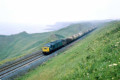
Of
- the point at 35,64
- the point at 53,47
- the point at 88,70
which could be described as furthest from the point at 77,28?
the point at 88,70

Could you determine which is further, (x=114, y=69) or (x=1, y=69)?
(x=1, y=69)

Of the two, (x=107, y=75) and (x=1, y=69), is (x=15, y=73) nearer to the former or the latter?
(x=1, y=69)

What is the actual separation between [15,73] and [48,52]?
10.9 meters

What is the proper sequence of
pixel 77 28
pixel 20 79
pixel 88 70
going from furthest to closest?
1. pixel 77 28
2. pixel 20 79
3. pixel 88 70

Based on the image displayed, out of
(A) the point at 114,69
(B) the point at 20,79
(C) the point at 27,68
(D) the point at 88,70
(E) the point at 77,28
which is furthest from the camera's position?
(E) the point at 77,28

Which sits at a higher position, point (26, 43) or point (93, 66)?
point (93, 66)

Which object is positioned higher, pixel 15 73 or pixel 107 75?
pixel 107 75

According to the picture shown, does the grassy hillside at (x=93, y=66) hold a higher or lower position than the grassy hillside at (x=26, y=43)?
higher

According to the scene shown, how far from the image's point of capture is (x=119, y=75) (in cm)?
571

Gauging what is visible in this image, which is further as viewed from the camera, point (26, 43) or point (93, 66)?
point (26, 43)

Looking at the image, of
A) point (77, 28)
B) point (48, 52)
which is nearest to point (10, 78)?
point (48, 52)

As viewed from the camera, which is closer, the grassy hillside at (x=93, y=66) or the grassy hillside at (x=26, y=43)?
the grassy hillside at (x=93, y=66)

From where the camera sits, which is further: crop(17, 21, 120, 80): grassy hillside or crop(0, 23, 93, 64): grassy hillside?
crop(0, 23, 93, 64): grassy hillside

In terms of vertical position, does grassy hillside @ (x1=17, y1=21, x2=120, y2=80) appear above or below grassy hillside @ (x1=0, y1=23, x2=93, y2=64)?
above
